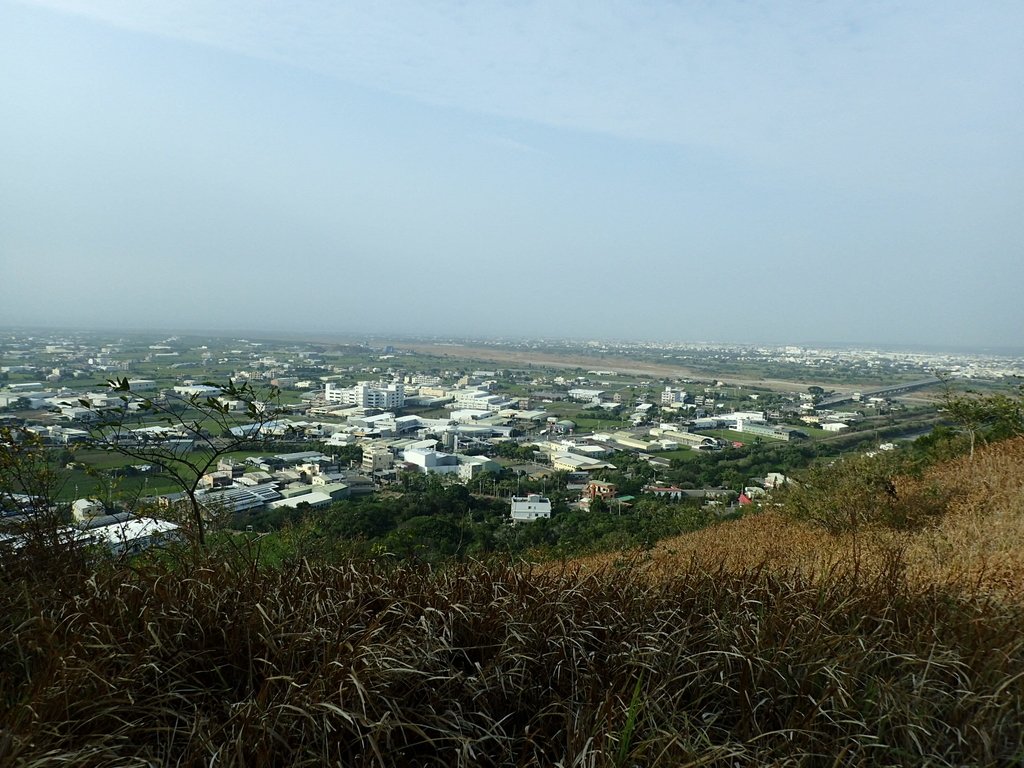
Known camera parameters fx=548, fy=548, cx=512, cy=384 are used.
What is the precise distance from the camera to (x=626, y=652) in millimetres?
2236

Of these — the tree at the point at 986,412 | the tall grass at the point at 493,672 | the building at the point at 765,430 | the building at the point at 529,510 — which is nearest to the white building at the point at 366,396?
the building at the point at 529,510

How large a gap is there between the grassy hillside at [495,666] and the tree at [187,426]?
0.89m

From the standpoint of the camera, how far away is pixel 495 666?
6.82 ft

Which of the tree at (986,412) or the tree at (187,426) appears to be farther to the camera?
the tree at (986,412)

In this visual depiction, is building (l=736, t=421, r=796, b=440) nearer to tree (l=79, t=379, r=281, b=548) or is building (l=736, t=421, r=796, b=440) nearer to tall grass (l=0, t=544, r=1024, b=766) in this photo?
tall grass (l=0, t=544, r=1024, b=766)

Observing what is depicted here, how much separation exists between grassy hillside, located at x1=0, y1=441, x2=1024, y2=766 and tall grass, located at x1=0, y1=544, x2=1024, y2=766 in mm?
11

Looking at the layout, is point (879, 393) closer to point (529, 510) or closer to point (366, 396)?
point (366, 396)

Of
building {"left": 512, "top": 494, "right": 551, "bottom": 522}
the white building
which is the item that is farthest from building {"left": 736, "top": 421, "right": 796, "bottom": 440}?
the white building

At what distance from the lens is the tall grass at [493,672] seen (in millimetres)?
1672

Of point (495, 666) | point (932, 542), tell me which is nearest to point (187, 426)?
point (495, 666)

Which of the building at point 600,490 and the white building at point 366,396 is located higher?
the white building at point 366,396

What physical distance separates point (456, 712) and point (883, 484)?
22.3 feet

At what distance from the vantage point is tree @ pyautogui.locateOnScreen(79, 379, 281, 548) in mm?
3539

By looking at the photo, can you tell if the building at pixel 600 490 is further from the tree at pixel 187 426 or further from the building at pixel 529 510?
the tree at pixel 187 426
